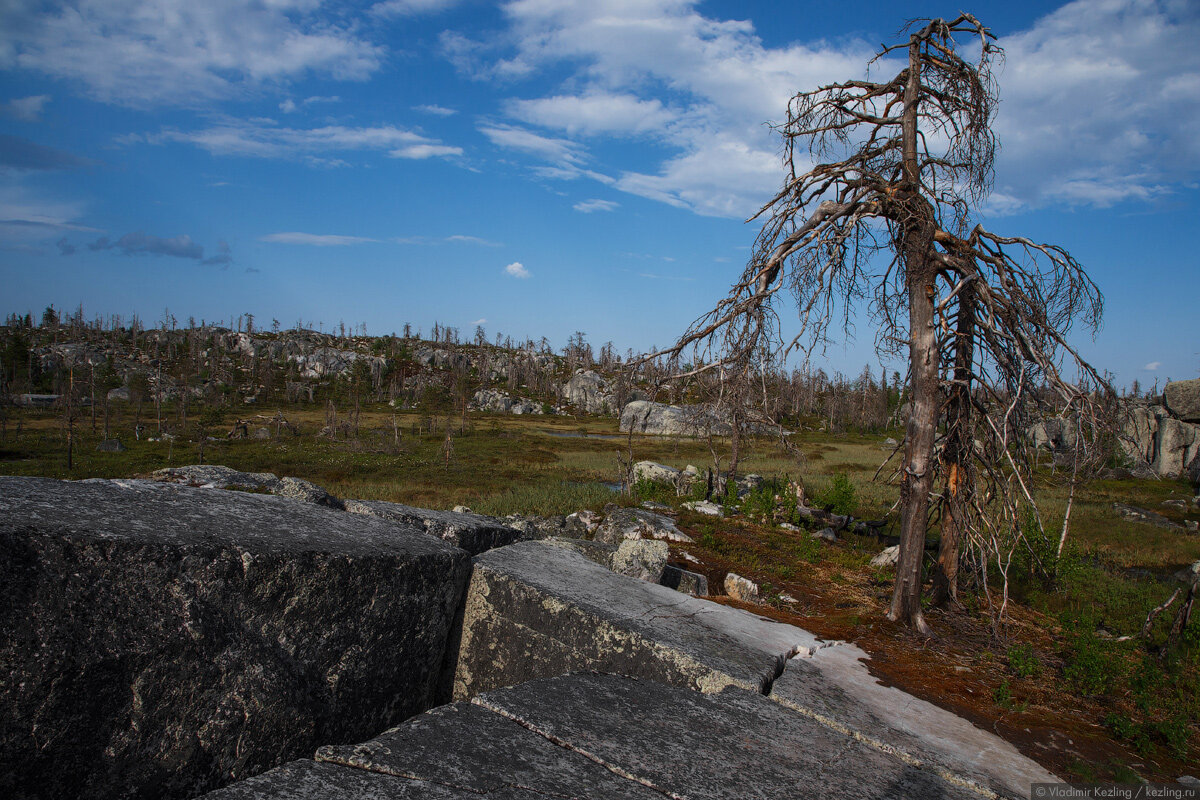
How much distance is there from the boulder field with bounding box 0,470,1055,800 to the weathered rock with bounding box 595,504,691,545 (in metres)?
5.98

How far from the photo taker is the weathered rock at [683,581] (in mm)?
8094

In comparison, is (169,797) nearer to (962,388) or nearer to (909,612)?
(909,612)

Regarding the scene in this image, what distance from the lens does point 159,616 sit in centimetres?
317

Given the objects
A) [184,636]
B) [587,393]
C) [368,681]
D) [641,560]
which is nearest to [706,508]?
[641,560]

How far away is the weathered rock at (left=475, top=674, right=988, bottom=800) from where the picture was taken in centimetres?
296

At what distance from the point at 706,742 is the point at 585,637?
51.4 inches

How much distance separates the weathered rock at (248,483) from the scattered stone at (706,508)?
8.82 meters

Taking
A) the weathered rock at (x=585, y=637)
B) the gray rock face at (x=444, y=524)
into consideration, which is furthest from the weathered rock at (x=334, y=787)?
the gray rock face at (x=444, y=524)

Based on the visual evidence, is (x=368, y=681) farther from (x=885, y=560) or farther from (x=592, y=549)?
(x=885, y=560)

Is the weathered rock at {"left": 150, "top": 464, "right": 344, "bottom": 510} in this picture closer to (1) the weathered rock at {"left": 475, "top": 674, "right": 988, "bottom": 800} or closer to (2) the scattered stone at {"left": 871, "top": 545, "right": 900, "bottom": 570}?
(1) the weathered rock at {"left": 475, "top": 674, "right": 988, "bottom": 800}

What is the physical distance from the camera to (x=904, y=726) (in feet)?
13.7

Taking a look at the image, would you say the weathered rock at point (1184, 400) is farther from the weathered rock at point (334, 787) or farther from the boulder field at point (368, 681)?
the weathered rock at point (334, 787)

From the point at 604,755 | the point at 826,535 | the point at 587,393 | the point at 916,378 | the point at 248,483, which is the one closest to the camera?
the point at 604,755

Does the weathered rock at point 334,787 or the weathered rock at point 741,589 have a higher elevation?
the weathered rock at point 334,787
